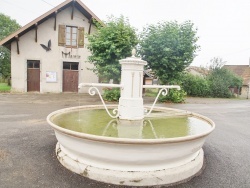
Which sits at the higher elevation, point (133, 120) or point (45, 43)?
point (45, 43)

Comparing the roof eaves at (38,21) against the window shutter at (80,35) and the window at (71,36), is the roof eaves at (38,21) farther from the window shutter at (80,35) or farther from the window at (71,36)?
the window at (71,36)

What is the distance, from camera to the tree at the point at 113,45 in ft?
44.1

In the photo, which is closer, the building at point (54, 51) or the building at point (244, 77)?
the building at point (54, 51)

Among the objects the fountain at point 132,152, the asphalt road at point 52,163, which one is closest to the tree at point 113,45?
the asphalt road at point 52,163

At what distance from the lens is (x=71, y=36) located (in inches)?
739

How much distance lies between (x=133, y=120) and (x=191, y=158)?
59.9 inches

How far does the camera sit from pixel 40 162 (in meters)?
3.97

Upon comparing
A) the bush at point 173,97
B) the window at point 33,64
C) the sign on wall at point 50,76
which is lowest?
the bush at point 173,97

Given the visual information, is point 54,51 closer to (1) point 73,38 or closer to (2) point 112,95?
(1) point 73,38

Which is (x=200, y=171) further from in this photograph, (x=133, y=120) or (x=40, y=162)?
(x=40, y=162)

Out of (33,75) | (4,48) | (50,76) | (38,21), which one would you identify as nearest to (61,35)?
(38,21)

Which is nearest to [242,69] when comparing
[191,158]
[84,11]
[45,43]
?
[84,11]

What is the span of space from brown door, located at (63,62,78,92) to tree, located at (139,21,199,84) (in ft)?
24.1

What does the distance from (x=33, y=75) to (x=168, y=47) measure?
11914mm
